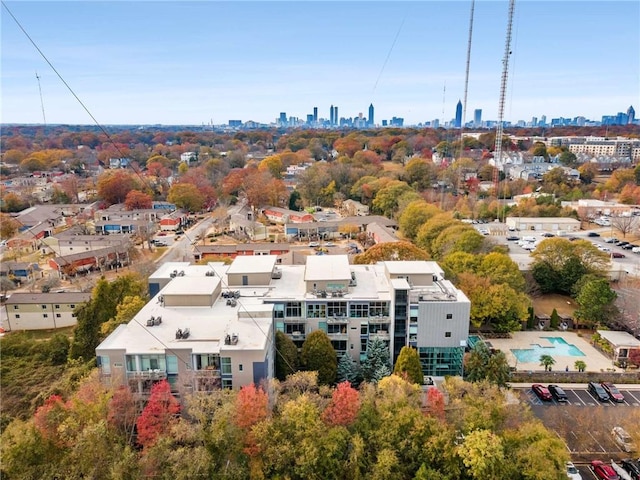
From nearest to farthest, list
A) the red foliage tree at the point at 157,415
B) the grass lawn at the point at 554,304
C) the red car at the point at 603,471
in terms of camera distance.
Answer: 1. the red foliage tree at the point at 157,415
2. the red car at the point at 603,471
3. the grass lawn at the point at 554,304

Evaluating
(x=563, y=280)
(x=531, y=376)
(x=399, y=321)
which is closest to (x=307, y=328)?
(x=399, y=321)

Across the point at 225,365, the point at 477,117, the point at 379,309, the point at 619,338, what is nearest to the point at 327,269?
the point at 379,309

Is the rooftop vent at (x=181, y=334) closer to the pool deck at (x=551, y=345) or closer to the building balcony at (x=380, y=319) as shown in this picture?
the building balcony at (x=380, y=319)

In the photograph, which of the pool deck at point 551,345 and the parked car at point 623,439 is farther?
the pool deck at point 551,345

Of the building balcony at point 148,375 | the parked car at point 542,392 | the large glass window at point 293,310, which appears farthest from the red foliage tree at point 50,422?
the parked car at point 542,392

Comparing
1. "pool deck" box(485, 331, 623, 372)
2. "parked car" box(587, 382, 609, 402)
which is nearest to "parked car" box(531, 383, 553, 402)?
"pool deck" box(485, 331, 623, 372)

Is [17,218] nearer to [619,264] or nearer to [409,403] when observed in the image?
[409,403]

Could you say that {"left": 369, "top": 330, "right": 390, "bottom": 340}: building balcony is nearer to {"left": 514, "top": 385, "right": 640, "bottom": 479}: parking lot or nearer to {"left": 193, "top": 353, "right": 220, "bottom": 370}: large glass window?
{"left": 514, "top": 385, "right": 640, "bottom": 479}: parking lot

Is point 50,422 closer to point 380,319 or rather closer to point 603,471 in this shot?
point 380,319

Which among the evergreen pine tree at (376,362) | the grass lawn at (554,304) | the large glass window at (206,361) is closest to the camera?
the large glass window at (206,361)
